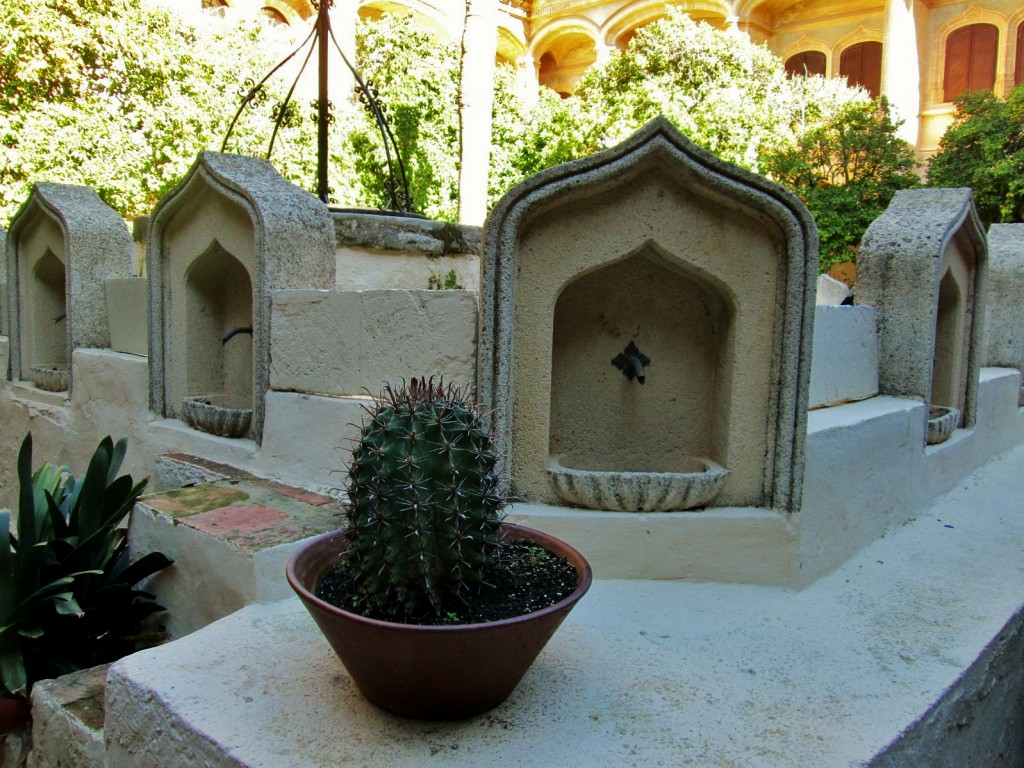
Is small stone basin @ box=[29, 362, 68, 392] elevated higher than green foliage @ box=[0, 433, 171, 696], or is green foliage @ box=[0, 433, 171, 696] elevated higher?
small stone basin @ box=[29, 362, 68, 392]

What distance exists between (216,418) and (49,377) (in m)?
2.34

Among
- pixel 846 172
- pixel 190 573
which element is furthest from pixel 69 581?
pixel 846 172

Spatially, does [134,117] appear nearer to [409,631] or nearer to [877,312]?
[877,312]

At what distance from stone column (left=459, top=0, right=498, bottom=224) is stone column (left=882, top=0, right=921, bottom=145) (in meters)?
15.4

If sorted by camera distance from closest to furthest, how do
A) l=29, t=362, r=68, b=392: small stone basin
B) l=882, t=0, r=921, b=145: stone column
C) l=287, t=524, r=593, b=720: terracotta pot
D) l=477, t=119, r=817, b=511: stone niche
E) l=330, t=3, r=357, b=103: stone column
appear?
l=287, t=524, r=593, b=720: terracotta pot
l=477, t=119, r=817, b=511: stone niche
l=29, t=362, r=68, b=392: small stone basin
l=330, t=3, r=357, b=103: stone column
l=882, t=0, r=921, b=145: stone column

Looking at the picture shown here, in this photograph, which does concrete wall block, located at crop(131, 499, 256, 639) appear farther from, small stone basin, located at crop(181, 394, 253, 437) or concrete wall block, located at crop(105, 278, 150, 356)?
concrete wall block, located at crop(105, 278, 150, 356)

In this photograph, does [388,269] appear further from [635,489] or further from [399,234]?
[635,489]

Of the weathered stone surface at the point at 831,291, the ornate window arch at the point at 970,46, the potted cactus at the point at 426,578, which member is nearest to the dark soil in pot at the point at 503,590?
the potted cactus at the point at 426,578

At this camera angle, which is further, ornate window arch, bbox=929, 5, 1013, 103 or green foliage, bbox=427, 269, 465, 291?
ornate window arch, bbox=929, 5, 1013, 103

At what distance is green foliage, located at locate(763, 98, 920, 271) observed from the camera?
14.6m

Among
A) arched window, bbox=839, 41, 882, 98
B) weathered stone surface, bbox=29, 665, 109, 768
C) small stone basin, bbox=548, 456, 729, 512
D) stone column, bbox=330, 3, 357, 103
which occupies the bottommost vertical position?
weathered stone surface, bbox=29, 665, 109, 768

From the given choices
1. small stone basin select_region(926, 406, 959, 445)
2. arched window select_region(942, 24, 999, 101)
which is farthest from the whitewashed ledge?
arched window select_region(942, 24, 999, 101)

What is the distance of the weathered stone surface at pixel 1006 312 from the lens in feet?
18.7

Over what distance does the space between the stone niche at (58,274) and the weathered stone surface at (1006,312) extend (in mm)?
6348
